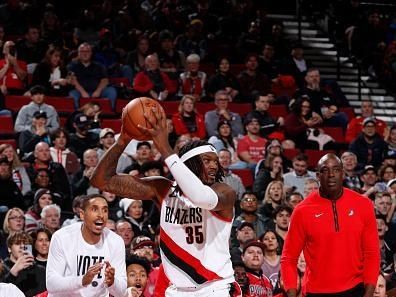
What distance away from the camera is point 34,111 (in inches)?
497

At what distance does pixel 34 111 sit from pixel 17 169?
4.46ft

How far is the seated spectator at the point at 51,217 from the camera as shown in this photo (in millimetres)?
10211

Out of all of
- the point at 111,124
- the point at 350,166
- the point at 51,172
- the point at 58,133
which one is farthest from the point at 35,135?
the point at 350,166

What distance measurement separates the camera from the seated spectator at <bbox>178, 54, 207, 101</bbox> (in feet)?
48.9

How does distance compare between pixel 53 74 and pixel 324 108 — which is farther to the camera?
pixel 324 108

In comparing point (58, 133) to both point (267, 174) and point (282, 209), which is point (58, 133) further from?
point (282, 209)

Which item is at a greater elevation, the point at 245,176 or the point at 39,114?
the point at 39,114

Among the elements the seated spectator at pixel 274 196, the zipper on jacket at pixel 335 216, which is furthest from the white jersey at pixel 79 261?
the seated spectator at pixel 274 196

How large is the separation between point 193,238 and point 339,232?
4.98 feet

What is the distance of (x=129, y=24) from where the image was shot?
1628cm

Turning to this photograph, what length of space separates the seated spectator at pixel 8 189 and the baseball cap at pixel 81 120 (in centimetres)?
180

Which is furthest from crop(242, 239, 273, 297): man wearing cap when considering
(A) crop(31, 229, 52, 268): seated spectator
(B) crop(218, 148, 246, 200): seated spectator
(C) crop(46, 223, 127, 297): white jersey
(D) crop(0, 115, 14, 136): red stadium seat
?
(D) crop(0, 115, 14, 136): red stadium seat

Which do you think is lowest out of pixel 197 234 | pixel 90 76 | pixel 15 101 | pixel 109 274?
pixel 15 101

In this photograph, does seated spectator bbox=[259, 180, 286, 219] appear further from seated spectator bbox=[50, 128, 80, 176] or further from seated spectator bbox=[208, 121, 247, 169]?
seated spectator bbox=[50, 128, 80, 176]
